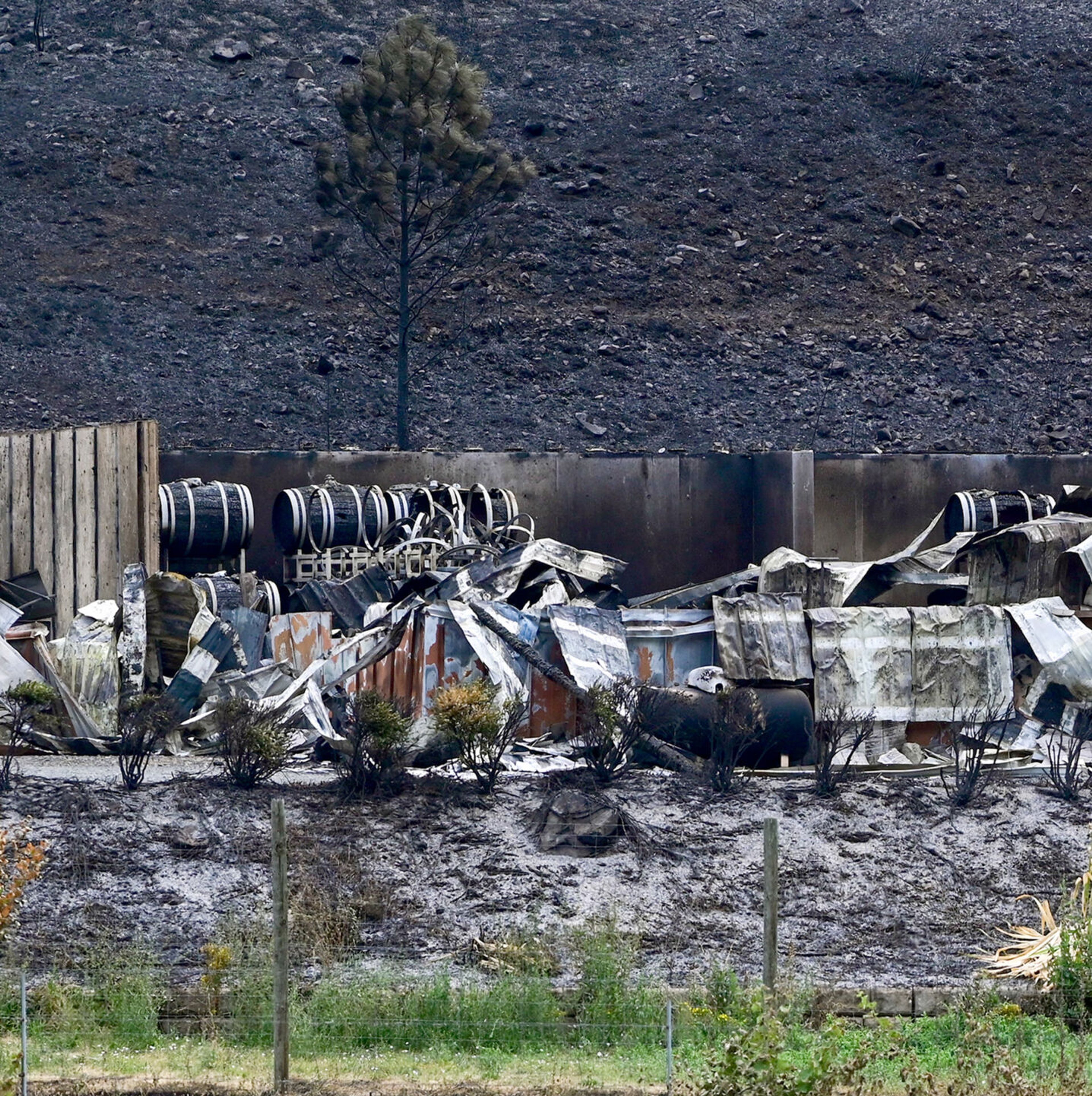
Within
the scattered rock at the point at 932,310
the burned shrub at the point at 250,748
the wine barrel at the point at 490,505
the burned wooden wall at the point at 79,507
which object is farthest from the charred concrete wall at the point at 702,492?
the scattered rock at the point at 932,310

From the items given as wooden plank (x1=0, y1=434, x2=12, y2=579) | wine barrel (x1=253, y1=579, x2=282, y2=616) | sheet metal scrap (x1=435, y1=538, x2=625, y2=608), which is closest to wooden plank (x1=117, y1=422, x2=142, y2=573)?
wine barrel (x1=253, y1=579, x2=282, y2=616)

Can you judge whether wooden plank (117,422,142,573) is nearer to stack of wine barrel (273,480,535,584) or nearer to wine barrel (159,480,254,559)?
wine barrel (159,480,254,559)

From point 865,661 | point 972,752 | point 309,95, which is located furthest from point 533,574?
point 309,95

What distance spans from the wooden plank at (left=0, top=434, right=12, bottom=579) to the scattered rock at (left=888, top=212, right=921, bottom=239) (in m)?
20.2

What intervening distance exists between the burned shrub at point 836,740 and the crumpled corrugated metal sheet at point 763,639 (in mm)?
479

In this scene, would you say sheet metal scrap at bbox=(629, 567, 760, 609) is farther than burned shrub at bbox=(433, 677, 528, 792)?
Yes

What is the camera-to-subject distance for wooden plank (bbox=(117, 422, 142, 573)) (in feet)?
48.9

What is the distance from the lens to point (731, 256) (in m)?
28.8

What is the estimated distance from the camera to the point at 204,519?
15992mm

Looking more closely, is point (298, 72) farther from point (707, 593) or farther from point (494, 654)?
point (494, 654)

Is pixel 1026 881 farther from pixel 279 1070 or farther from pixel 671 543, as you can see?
pixel 671 543

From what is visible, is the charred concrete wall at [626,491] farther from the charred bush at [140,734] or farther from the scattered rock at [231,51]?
the scattered rock at [231,51]

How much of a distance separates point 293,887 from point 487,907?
1.02 meters

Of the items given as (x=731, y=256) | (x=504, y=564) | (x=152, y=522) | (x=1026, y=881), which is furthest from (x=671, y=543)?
(x=731, y=256)
